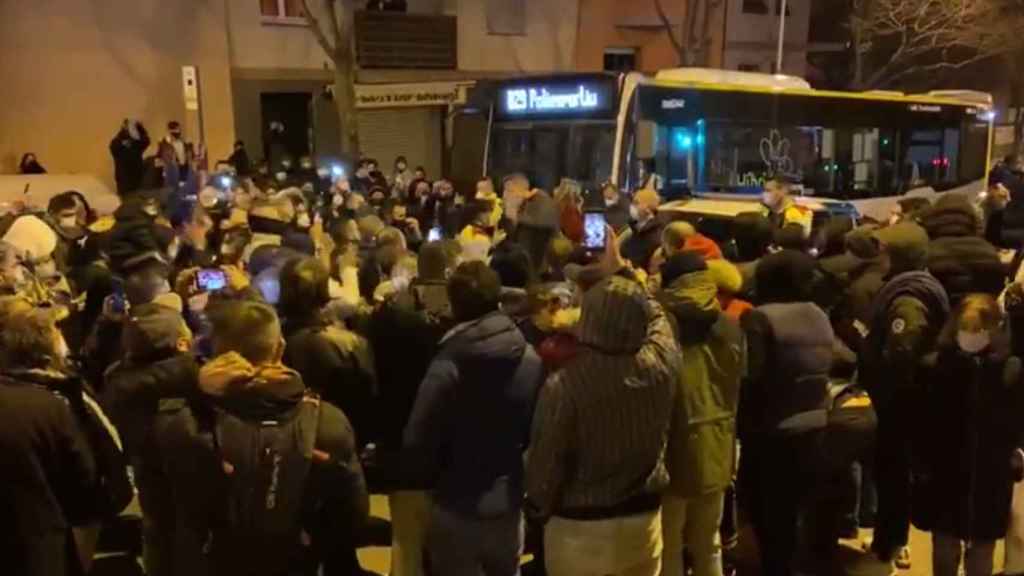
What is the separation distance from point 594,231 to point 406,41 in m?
17.3

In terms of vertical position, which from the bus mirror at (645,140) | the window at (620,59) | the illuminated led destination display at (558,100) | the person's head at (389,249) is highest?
the window at (620,59)

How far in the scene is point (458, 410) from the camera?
4145 millimetres

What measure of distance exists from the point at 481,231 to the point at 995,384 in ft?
15.4

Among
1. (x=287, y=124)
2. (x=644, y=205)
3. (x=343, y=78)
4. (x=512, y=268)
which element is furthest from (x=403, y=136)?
(x=512, y=268)

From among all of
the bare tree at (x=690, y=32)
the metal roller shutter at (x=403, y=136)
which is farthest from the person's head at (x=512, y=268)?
the bare tree at (x=690, y=32)

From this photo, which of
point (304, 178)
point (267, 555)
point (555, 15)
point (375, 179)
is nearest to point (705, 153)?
point (375, 179)

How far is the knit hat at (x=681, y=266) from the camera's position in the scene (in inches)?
189

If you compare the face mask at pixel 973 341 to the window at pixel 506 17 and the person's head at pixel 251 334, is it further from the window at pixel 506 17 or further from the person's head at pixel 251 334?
the window at pixel 506 17

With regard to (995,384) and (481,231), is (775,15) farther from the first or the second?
(995,384)

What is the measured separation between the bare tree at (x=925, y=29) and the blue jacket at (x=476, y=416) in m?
29.0

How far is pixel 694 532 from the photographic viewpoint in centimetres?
502

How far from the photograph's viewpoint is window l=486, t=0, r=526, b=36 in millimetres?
26719

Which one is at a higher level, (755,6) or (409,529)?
(755,6)

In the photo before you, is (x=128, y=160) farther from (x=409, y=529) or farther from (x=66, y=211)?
(x=409, y=529)
